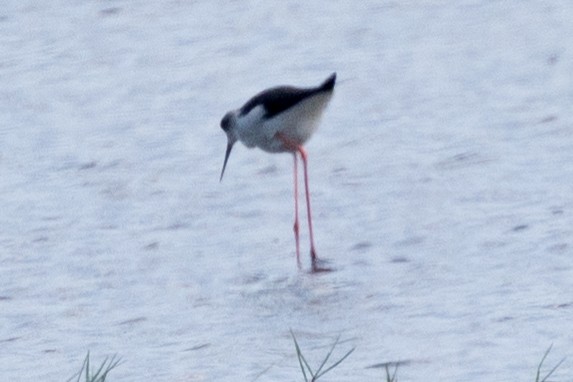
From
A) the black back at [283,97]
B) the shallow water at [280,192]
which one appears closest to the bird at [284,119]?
the black back at [283,97]

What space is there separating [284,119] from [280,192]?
461 millimetres

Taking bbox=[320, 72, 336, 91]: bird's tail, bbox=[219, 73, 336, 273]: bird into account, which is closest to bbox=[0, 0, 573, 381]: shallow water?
bbox=[219, 73, 336, 273]: bird

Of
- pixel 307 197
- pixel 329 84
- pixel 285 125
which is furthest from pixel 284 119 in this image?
pixel 307 197

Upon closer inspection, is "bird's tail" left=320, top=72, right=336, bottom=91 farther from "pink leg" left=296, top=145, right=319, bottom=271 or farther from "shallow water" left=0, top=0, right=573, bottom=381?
"shallow water" left=0, top=0, right=573, bottom=381

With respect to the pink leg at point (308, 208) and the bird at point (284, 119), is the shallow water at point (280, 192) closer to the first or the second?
the pink leg at point (308, 208)

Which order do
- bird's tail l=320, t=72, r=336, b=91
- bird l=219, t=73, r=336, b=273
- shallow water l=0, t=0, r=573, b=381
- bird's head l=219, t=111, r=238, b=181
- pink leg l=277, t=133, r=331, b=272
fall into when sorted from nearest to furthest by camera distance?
shallow water l=0, t=0, r=573, b=381 → pink leg l=277, t=133, r=331, b=272 → bird's tail l=320, t=72, r=336, b=91 → bird l=219, t=73, r=336, b=273 → bird's head l=219, t=111, r=238, b=181

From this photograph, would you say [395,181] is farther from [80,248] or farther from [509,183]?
[80,248]

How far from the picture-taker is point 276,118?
838 centimetres

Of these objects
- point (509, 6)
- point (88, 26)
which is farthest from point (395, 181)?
point (88, 26)

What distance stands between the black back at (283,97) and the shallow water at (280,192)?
0.43 metres

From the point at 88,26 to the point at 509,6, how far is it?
2.90m

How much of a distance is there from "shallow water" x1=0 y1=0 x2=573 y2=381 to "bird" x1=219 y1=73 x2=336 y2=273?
235mm

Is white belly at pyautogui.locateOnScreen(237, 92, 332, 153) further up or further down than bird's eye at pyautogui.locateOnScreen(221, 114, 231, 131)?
further up

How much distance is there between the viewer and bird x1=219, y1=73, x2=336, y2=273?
26.9ft
